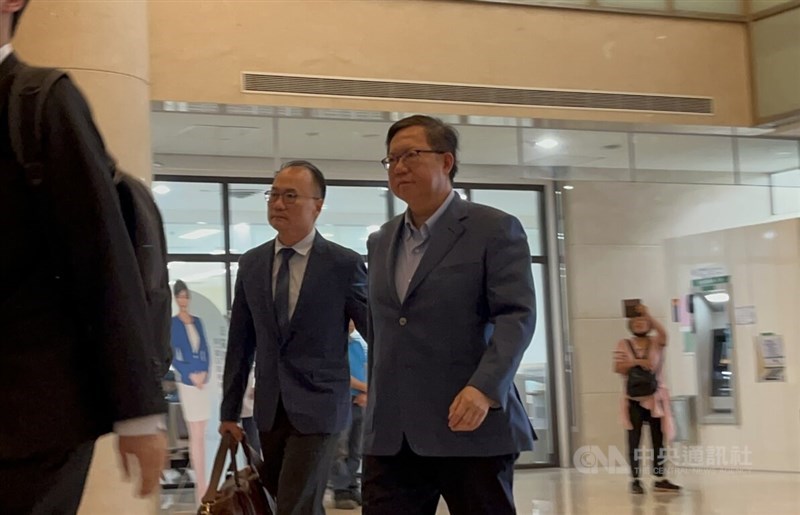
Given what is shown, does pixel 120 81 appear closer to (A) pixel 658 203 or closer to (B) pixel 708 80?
(B) pixel 708 80

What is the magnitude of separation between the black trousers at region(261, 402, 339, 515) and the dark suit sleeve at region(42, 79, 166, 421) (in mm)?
2410

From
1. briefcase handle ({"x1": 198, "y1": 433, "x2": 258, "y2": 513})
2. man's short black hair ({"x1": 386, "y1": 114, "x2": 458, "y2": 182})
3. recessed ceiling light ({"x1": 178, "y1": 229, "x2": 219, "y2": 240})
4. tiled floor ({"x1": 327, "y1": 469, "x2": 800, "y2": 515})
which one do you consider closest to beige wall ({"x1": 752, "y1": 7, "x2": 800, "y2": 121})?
tiled floor ({"x1": 327, "y1": 469, "x2": 800, "y2": 515})

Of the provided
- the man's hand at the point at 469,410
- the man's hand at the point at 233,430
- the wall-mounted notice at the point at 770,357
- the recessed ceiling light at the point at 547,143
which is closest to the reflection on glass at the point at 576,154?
the recessed ceiling light at the point at 547,143

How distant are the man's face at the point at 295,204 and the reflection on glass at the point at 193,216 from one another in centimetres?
654

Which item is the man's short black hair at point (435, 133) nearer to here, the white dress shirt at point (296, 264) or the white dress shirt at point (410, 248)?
the white dress shirt at point (410, 248)

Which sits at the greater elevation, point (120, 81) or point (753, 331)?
point (120, 81)

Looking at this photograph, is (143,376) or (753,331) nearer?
(143,376)

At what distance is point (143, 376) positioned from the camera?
1658mm

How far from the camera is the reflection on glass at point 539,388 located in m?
13.5

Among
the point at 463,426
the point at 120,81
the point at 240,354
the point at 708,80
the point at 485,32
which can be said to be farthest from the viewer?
the point at 708,80

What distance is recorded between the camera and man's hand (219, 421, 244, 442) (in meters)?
4.21

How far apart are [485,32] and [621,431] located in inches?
227

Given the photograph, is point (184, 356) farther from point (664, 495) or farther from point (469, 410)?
point (469, 410)

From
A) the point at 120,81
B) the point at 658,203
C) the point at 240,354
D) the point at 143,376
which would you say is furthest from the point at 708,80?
the point at 143,376
